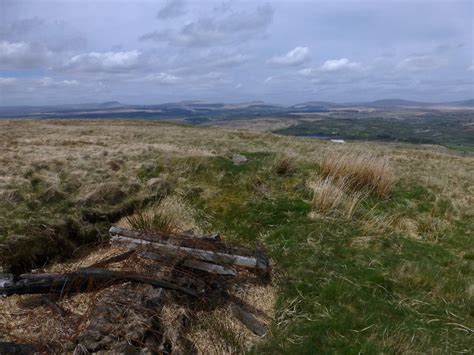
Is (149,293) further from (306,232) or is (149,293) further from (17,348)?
(306,232)

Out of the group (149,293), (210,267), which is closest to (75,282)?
(149,293)

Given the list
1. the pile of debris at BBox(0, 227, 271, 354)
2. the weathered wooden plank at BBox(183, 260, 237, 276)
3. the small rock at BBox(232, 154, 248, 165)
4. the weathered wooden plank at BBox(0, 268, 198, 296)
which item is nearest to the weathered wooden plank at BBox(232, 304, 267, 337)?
the pile of debris at BBox(0, 227, 271, 354)

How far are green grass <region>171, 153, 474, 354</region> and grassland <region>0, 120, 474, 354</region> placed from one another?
19 mm

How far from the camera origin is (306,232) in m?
7.20

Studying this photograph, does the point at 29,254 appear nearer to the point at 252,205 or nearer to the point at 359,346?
the point at 252,205

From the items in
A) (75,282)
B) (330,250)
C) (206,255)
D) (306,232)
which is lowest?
(330,250)

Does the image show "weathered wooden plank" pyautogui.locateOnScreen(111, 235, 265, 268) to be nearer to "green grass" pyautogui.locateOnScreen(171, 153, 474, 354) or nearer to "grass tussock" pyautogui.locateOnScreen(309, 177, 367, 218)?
"green grass" pyautogui.locateOnScreen(171, 153, 474, 354)

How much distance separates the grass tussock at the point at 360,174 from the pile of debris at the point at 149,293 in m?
4.45

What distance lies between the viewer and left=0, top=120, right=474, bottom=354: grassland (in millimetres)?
4773

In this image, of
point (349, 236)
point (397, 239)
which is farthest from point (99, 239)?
point (397, 239)

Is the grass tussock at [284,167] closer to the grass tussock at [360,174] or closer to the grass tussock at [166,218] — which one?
the grass tussock at [360,174]

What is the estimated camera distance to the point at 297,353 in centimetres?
426

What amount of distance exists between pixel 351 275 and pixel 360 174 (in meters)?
4.26

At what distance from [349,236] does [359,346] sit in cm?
304
